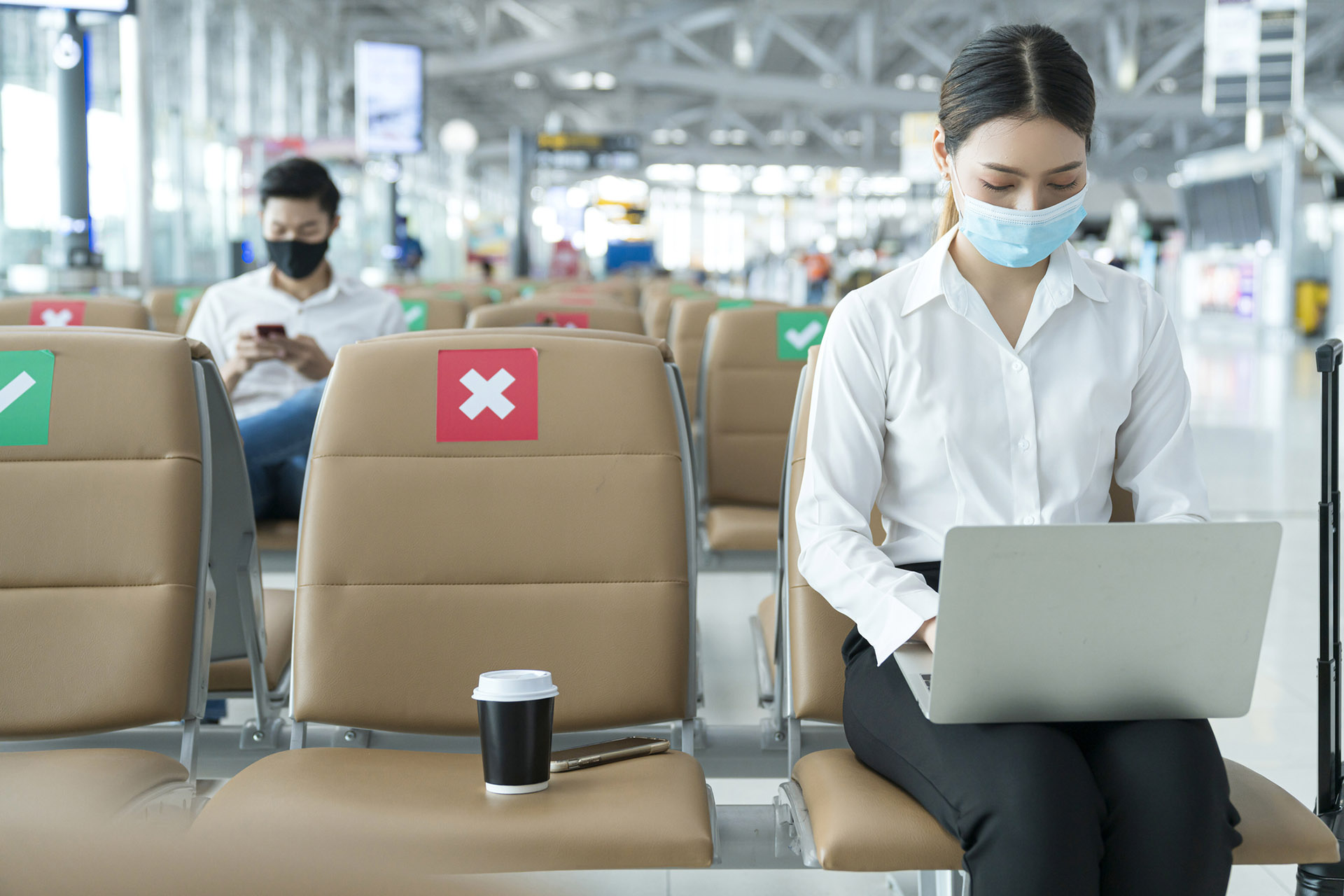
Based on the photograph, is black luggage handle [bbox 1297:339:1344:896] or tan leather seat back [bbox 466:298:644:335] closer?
black luggage handle [bbox 1297:339:1344:896]

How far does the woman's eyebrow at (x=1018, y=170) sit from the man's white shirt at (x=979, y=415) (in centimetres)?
12

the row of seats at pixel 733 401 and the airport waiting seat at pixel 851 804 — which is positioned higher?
the row of seats at pixel 733 401

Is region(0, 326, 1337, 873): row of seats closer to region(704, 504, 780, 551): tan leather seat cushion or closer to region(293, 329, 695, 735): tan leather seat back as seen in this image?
region(293, 329, 695, 735): tan leather seat back

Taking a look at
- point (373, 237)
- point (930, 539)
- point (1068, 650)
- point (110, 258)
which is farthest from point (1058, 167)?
point (373, 237)

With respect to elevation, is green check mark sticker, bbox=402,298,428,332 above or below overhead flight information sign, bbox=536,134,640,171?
below

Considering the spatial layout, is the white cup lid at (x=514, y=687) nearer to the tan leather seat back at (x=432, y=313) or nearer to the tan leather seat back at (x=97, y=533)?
the tan leather seat back at (x=97, y=533)

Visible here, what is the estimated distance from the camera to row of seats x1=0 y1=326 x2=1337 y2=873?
159 centimetres

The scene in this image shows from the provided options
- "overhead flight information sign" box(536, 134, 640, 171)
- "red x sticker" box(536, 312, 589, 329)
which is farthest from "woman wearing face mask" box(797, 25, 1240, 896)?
"overhead flight information sign" box(536, 134, 640, 171)

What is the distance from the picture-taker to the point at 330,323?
3.28 meters

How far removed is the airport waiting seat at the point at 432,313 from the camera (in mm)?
4562

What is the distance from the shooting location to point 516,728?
54.1 inches

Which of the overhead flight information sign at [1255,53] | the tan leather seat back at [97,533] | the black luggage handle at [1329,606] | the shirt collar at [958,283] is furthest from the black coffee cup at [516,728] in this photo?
the overhead flight information sign at [1255,53]

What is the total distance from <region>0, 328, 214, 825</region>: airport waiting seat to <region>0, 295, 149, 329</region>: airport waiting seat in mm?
2118

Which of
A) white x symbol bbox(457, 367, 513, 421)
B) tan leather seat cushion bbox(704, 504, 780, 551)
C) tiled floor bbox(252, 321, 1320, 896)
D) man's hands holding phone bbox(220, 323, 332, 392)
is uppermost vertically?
man's hands holding phone bbox(220, 323, 332, 392)
